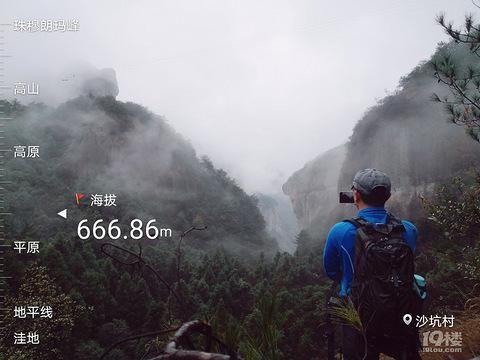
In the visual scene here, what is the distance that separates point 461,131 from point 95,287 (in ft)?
45.1

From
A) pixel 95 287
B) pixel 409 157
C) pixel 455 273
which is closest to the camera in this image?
pixel 455 273

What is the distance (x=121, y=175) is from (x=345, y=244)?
2146cm

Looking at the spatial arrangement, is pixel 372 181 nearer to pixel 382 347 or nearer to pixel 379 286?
pixel 379 286

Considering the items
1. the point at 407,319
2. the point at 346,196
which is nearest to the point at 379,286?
the point at 407,319

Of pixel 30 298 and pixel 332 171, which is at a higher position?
pixel 332 171

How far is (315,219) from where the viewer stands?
27.5m

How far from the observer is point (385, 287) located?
4.58 feet

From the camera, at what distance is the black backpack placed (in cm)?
Answer: 139

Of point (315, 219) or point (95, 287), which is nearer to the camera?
point (95, 287)

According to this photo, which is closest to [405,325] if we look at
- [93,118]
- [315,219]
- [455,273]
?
[455,273]

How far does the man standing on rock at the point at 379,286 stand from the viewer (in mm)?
1396

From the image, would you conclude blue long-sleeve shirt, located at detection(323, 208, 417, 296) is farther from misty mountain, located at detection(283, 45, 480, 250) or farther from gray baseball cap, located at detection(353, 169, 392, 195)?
misty mountain, located at detection(283, 45, 480, 250)

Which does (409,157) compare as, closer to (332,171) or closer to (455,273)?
(455,273)

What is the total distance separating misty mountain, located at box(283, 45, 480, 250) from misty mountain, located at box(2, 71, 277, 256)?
5965 millimetres
